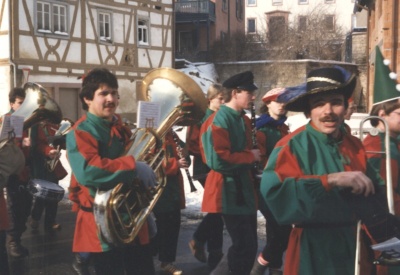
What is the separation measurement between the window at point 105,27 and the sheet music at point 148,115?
1745 centimetres

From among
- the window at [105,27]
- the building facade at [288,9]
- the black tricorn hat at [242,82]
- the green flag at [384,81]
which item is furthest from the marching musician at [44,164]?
the building facade at [288,9]

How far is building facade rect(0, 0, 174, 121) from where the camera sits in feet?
59.2

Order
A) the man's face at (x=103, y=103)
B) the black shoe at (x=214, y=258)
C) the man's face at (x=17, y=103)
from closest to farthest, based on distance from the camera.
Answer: the man's face at (x=103, y=103), the black shoe at (x=214, y=258), the man's face at (x=17, y=103)

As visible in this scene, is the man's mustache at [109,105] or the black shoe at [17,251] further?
the black shoe at [17,251]

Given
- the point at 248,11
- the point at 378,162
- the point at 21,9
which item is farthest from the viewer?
the point at 248,11

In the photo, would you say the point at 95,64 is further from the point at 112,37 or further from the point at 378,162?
the point at 378,162

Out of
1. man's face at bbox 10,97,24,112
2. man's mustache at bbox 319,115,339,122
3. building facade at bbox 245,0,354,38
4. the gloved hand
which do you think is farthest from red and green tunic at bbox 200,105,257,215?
building facade at bbox 245,0,354,38

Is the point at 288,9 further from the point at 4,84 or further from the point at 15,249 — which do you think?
the point at 15,249

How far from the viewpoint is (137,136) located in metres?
3.91

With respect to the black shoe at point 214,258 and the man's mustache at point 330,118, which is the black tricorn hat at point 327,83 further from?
the black shoe at point 214,258

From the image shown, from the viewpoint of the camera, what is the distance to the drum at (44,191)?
5922 millimetres

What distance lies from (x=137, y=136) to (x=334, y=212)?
157 centimetres

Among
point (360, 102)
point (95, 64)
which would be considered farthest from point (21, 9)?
point (360, 102)

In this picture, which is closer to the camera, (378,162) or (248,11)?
(378,162)
